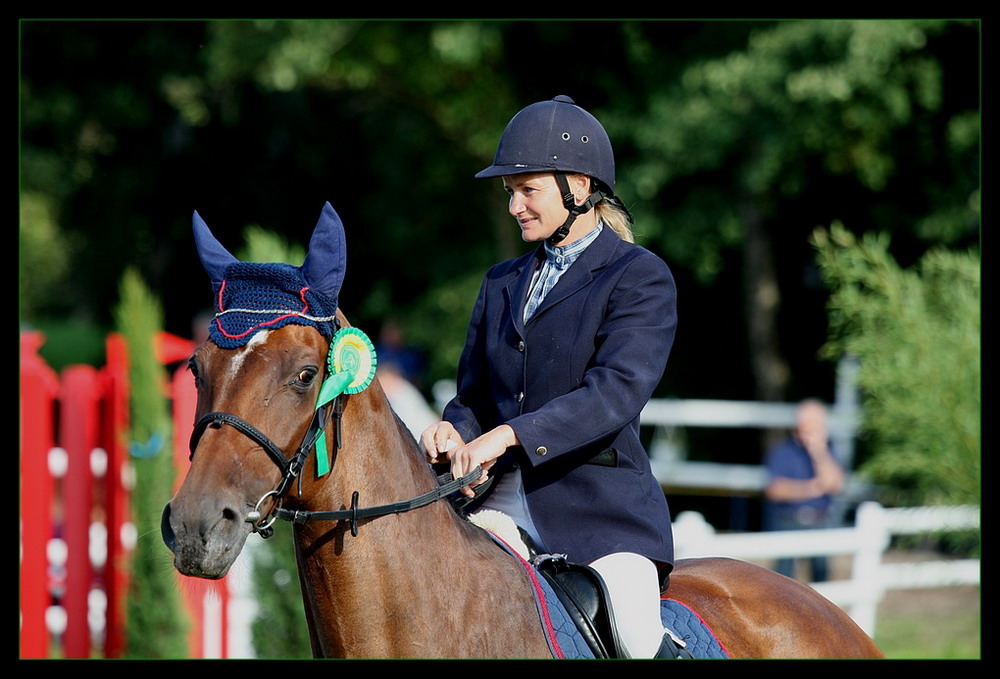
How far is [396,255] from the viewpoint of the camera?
1753 centimetres

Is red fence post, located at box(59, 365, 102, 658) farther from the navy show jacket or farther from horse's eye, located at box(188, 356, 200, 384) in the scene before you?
horse's eye, located at box(188, 356, 200, 384)

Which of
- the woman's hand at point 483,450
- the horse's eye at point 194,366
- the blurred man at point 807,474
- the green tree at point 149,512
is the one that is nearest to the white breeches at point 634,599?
the woman's hand at point 483,450

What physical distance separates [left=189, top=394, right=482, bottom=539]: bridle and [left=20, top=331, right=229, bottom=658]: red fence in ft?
15.7

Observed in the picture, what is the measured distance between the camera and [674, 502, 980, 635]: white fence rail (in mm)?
8211

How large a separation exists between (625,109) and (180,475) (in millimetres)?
7900

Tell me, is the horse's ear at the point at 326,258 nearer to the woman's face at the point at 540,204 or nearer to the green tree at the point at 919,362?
the woman's face at the point at 540,204

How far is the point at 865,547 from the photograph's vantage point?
9180 millimetres

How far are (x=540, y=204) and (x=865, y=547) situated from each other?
6.76 metres

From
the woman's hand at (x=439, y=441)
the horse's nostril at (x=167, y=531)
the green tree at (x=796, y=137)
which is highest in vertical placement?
the green tree at (x=796, y=137)

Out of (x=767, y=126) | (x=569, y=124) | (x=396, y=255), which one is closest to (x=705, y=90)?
(x=767, y=126)

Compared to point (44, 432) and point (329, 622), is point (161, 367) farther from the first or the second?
point (329, 622)

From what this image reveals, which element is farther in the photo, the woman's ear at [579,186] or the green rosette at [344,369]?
the woman's ear at [579,186]

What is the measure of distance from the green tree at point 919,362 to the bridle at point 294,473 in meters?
5.09

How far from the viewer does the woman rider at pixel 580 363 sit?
10.5 feet
